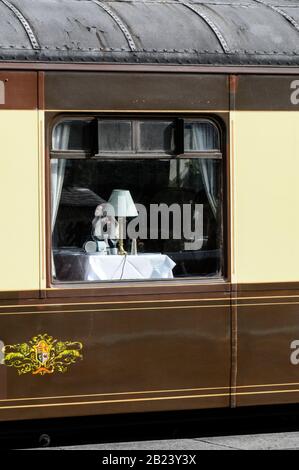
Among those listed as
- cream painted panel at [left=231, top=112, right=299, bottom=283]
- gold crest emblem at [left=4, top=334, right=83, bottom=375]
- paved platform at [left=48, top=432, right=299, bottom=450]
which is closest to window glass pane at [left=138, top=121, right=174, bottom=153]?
cream painted panel at [left=231, top=112, right=299, bottom=283]

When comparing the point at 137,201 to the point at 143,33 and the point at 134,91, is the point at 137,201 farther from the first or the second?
the point at 143,33

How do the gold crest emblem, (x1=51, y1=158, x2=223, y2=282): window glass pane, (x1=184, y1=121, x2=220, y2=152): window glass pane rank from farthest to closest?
1. (x1=184, y1=121, x2=220, y2=152): window glass pane
2. (x1=51, y1=158, x2=223, y2=282): window glass pane
3. the gold crest emblem

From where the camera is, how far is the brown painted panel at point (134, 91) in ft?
19.9

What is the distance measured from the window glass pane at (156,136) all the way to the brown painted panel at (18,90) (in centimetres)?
71

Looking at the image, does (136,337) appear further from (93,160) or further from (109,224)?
(93,160)

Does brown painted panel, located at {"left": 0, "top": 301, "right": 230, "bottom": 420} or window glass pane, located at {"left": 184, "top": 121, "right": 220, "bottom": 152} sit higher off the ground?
window glass pane, located at {"left": 184, "top": 121, "right": 220, "bottom": 152}

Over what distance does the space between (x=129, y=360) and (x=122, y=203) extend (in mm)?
1001

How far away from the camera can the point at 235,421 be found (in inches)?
277

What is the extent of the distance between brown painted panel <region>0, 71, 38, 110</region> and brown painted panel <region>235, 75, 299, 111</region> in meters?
1.32

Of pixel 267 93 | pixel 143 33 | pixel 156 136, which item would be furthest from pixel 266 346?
pixel 143 33

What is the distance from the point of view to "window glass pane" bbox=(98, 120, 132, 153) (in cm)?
614

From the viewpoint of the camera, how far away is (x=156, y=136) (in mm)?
6242

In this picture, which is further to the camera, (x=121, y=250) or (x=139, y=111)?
(x=121, y=250)

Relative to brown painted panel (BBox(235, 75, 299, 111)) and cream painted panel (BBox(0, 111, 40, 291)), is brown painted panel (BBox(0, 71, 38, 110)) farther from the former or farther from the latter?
brown painted panel (BBox(235, 75, 299, 111))
